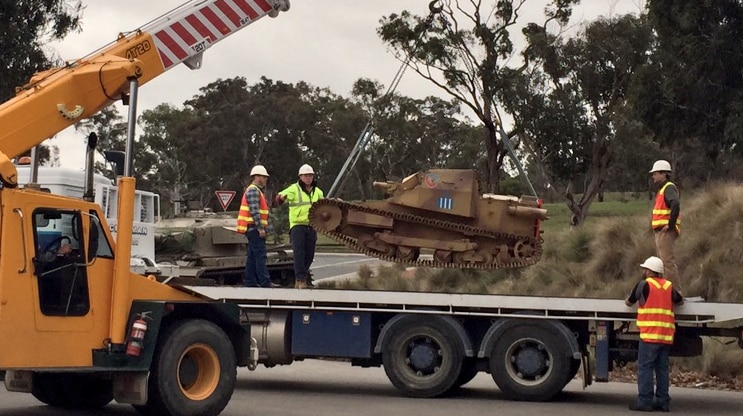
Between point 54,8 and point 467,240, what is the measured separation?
16.3m

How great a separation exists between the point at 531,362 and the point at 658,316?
1.59m

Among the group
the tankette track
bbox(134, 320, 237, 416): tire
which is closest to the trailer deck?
bbox(134, 320, 237, 416): tire

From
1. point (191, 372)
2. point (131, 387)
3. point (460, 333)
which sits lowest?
point (131, 387)

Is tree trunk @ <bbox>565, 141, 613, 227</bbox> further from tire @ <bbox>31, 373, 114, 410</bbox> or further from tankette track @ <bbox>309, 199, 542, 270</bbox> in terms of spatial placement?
tire @ <bbox>31, 373, 114, 410</bbox>

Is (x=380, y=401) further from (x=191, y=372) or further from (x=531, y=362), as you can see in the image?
(x=191, y=372)

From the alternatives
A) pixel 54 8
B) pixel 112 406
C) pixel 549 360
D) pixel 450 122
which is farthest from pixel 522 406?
pixel 450 122

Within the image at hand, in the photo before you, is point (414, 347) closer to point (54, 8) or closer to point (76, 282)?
point (76, 282)

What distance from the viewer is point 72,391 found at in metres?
12.1

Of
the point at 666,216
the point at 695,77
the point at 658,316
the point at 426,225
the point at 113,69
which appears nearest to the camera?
the point at 113,69

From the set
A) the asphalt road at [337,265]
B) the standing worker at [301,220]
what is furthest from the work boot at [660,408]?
the asphalt road at [337,265]

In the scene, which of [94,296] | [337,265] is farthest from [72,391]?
[337,265]

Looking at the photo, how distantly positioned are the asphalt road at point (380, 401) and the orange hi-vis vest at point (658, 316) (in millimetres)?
866

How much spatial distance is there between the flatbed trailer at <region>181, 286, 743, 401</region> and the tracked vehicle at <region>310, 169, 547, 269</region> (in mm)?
3611

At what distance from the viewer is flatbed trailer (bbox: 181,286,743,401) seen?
13.5m
